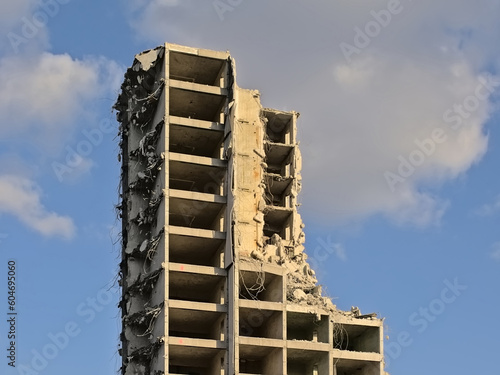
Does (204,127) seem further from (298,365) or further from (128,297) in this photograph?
(298,365)

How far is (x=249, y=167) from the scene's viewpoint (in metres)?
67.8

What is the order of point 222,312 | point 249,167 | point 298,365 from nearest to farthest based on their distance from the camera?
point 222,312 < point 298,365 < point 249,167

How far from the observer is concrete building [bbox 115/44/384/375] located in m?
57.5

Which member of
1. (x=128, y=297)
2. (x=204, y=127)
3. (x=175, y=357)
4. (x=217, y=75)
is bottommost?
(x=175, y=357)

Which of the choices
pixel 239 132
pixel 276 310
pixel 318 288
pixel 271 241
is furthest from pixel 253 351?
pixel 239 132

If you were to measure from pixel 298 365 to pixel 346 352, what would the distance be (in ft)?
10.6

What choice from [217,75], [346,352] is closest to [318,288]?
[346,352]

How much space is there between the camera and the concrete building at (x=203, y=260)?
57.5 m

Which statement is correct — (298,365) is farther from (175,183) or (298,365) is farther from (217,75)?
(217,75)

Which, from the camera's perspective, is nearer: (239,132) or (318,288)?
(318,288)

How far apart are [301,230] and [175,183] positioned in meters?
12.7

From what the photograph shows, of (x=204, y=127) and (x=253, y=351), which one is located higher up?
(x=204, y=127)

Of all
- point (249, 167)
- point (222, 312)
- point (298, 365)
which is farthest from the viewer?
point (249, 167)

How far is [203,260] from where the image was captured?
62219mm
